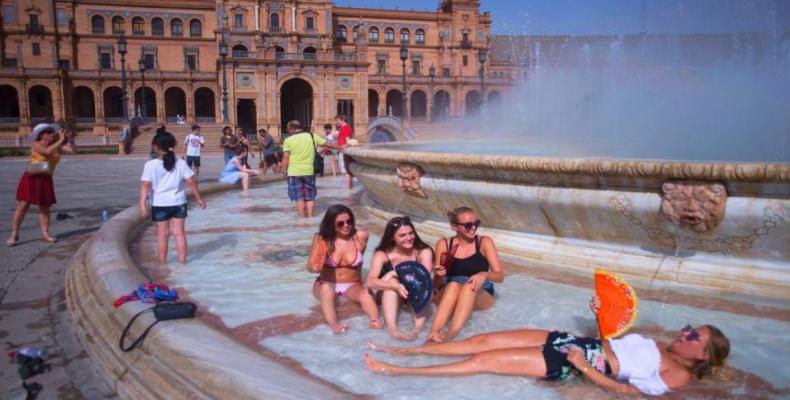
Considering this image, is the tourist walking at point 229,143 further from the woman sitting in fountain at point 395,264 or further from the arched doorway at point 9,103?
the arched doorway at point 9,103

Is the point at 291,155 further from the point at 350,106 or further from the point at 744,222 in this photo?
the point at 350,106

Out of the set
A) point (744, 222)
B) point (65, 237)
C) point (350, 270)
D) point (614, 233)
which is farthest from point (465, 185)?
point (65, 237)

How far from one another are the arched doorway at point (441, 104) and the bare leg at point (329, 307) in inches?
2137

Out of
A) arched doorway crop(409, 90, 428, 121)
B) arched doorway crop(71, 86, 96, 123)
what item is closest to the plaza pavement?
arched doorway crop(71, 86, 96, 123)

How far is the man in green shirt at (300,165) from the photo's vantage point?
7.71 m

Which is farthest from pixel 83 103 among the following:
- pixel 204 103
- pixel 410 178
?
pixel 410 178

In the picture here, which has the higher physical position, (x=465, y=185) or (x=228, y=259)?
(x=465, y=185)

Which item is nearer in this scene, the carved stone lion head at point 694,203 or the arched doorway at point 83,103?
the carved stone lion head at point 694,203

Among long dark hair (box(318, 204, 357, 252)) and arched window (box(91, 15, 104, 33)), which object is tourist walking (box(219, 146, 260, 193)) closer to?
long dark hair (box(318, 204, 357, 252))

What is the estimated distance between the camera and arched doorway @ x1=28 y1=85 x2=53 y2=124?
4838 centimetres

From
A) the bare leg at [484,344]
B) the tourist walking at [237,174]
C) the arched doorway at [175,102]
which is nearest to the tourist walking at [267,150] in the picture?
the tourist walking at [237,174]

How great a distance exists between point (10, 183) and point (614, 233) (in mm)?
14476

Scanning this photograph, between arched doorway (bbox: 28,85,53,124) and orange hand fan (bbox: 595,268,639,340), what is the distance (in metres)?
53.9

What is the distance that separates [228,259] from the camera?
5.54m
